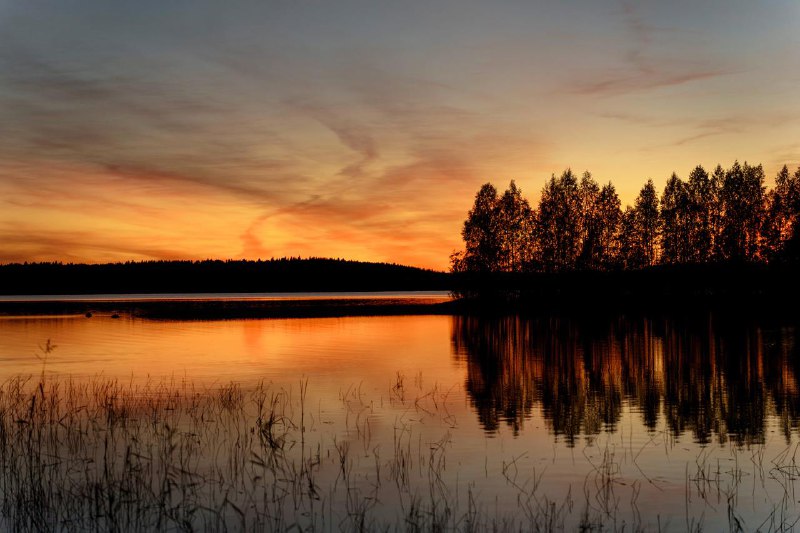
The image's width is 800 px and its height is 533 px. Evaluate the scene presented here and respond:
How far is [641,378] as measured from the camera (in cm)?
3216

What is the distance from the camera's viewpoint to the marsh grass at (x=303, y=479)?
1333 cm

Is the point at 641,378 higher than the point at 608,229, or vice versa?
the point at 608,229

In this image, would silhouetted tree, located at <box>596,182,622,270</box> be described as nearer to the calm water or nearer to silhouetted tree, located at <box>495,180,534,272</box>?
silhouetted tree, located at <box>495,180,534,272</box>

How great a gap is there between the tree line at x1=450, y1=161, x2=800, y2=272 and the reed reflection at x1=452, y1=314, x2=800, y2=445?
55339 millimetres

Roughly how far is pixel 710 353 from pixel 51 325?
6207cm

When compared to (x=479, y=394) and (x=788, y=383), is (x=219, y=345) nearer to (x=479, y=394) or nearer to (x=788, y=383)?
(x=479, y=394)

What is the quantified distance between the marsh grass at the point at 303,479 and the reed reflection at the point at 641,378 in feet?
10.3

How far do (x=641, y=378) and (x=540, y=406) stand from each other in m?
8.95

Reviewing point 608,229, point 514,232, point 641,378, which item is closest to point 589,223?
point 608,229

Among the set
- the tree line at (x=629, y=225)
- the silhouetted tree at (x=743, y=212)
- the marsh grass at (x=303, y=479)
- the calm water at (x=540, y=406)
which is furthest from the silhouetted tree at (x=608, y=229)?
the marsh grass at (x=303, y=479)

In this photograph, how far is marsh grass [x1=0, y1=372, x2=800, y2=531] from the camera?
13.3m

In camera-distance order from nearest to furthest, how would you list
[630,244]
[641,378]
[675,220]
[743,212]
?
[641,378] < [743,212] < [675,220] < [630,244]

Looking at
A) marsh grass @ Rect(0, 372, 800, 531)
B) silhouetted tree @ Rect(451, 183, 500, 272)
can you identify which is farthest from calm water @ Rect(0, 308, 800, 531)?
silhouetted tree @ Rect(451, 183, 500, 272)

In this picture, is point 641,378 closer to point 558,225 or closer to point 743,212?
point 558,225
